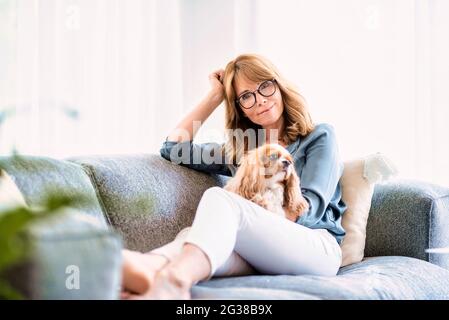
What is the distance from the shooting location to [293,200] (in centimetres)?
195

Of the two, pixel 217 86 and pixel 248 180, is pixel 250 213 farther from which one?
pixel 217 86

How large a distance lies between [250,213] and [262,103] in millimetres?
676

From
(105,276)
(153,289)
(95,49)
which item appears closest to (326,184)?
(153,289)

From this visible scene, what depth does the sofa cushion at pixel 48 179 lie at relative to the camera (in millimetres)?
1707

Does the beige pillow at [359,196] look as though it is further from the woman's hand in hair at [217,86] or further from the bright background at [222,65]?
the bright background at [222,65]

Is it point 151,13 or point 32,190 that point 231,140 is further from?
point 151,13

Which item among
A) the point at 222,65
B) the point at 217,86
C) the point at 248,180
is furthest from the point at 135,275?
the point at 222,65

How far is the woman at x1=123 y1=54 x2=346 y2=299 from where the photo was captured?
1441 millimetres

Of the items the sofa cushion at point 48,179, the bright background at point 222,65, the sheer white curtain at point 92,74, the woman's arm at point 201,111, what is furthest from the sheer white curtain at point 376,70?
the sofa cushion at point 48,179

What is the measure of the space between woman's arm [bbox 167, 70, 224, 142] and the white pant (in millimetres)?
554

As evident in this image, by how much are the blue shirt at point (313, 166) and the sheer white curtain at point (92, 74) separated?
0.60 metres

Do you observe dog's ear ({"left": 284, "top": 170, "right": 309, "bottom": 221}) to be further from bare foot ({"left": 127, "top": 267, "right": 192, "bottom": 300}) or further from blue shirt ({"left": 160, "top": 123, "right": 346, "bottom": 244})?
bare foot ({"left": 127, "top": 267, "right": 192, "bottom": 300})

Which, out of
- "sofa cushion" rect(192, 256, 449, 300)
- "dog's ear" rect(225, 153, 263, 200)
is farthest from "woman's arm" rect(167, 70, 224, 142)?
"sofa cushion" rect(192, 256, 449, 300)

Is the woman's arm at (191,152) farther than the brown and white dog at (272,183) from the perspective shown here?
Yes
